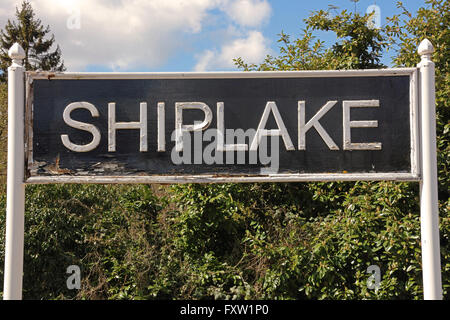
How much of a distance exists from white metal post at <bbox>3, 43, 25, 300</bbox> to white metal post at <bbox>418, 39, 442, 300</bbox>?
2.43 meters

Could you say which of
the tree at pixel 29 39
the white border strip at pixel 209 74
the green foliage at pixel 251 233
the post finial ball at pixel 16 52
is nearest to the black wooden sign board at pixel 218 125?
the white border strip at pixel 209 74

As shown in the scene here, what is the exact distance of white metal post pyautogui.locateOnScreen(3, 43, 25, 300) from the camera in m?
2.33

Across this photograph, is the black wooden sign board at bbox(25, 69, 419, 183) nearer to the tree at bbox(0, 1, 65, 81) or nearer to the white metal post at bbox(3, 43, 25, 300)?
the white metal post at bbox(3, 43, 25, 300)

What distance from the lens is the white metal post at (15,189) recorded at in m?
2.33

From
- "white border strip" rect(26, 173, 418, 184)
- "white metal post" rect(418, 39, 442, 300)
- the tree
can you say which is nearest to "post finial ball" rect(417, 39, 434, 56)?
"white metal post" rect(418, 39, 442, 300)

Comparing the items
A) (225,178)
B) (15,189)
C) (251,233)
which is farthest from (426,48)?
(15,189)

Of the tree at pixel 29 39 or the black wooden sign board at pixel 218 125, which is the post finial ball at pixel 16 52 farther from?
the tree at pixel 29 39

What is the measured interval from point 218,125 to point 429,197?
133 cm

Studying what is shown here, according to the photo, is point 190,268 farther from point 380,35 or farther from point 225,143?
point 380,35

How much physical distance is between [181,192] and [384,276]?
6.79ft

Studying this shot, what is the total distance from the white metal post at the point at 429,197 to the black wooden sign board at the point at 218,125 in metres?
0.09

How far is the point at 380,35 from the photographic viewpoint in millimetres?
4469

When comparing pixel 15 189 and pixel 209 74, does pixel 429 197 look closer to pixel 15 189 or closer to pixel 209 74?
pixel 209 74

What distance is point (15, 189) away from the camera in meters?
2.36
